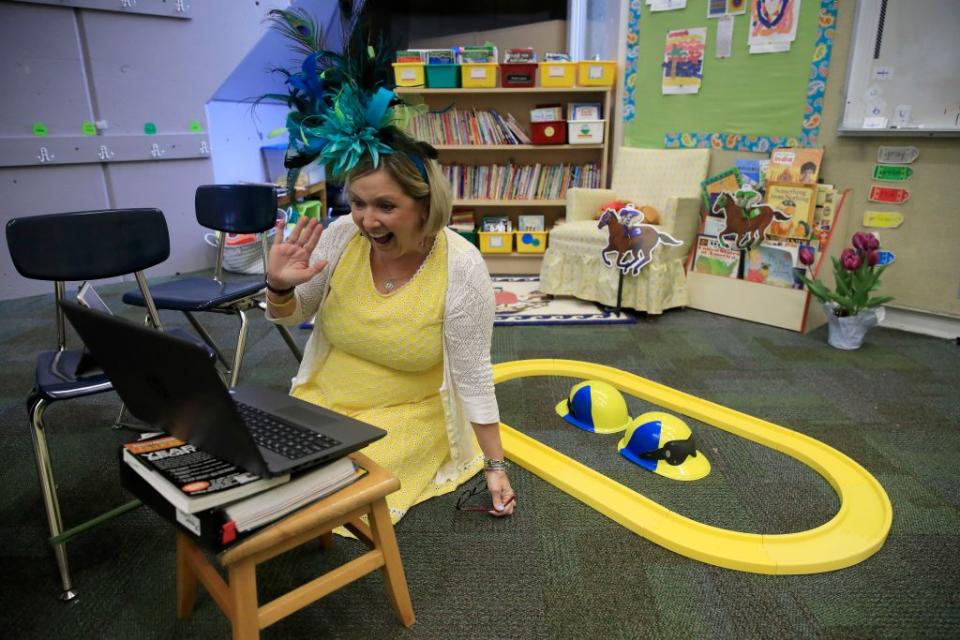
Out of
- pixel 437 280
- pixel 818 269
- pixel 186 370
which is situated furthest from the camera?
pixel 818 269

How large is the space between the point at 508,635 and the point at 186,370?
0.91 meters

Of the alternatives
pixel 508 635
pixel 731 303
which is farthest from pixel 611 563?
pixel 731 303

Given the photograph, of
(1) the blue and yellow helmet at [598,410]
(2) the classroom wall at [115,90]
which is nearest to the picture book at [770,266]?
(1) the blue and yellow helmet at [598,410]

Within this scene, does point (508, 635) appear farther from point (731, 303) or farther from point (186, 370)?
point (731, 303)

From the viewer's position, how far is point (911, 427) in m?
2.19

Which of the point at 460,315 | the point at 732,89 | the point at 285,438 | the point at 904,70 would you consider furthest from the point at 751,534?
the point at 732,89

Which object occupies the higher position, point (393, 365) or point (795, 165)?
point (795, 165)

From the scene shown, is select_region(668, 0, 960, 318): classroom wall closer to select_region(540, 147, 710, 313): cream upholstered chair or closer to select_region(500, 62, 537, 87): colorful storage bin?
select_region(540, 147, 710, 313): cream upholstered chair

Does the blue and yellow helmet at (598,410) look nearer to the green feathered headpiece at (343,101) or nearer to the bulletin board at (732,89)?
the green feathered headpiece at (343,101)

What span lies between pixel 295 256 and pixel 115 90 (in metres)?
3.60

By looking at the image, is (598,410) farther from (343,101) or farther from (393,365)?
(343,101)

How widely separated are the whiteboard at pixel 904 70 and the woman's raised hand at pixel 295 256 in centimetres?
294

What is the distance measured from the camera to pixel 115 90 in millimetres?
4023

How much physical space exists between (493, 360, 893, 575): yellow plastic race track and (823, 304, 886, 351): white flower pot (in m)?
1.12
